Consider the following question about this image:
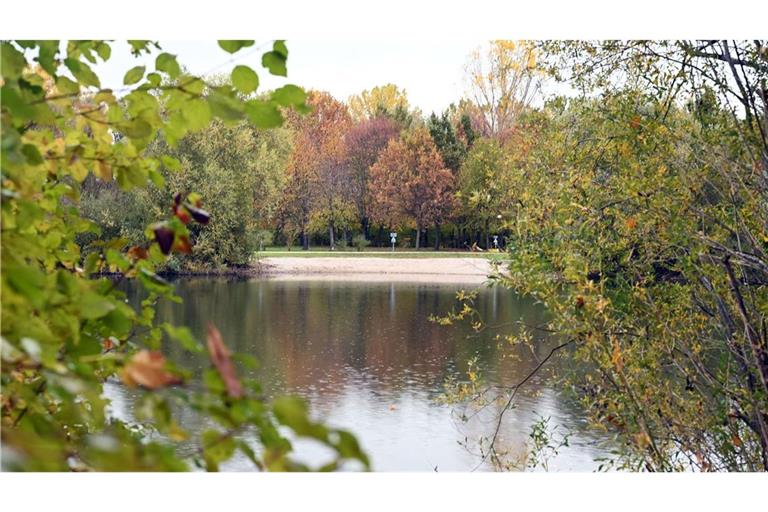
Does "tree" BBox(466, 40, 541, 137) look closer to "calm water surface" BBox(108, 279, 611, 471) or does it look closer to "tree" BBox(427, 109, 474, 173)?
"tree" BBox(427, 109, 474, 173)

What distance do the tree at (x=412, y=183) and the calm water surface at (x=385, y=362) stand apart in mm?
→ 1301

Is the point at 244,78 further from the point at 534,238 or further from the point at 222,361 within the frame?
the point at 534,238

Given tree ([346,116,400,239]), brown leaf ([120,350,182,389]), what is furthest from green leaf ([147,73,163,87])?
tree ([346,116,400,239])

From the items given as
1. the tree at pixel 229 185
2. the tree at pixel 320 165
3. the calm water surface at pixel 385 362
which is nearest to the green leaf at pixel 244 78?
the calm water surface at pixel 385 362

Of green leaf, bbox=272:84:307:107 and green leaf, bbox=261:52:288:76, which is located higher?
green leaf, bbox=261:52:288:76

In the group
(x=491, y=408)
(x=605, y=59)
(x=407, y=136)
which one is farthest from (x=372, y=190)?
(x=605, y=59)

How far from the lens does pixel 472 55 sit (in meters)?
7.14

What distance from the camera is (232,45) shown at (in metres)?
0.96

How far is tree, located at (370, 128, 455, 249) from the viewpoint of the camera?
11.3 meters

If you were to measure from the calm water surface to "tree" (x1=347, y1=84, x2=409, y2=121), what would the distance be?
253cm

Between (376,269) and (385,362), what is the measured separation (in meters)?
6.25

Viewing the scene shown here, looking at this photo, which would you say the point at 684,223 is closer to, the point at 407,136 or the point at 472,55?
the point at 472,55
